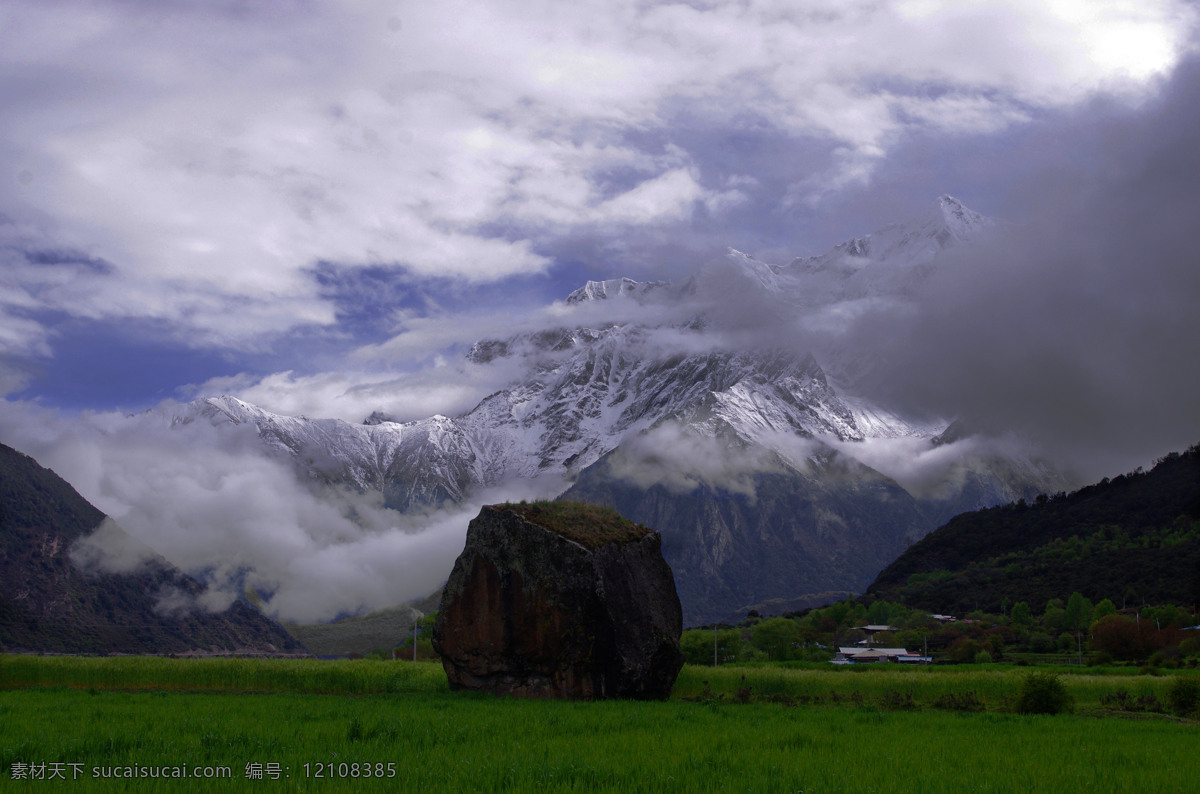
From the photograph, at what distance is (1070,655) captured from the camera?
10206 centimetres

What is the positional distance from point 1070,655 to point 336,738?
361 feet

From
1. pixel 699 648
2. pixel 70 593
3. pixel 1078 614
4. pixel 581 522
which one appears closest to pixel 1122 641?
pixel 699 648

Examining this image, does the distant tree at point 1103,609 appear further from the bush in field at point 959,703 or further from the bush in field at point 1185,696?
the bush in field at point 959,703

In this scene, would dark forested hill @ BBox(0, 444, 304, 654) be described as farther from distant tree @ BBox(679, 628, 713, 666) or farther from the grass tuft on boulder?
the grass tuft on boulder

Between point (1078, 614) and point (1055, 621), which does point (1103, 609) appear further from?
point (1055, 621)

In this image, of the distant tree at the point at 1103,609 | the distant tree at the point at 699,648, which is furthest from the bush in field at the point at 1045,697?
the distant tree at the point at 1103,609

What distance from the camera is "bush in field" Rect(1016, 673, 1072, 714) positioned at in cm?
3225

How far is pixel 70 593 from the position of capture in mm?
146125

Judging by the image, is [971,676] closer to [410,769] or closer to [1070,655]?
[410,769]

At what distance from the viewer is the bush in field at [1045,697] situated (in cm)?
3225

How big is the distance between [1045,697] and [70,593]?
166 m

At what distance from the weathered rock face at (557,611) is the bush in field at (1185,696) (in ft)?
69.0

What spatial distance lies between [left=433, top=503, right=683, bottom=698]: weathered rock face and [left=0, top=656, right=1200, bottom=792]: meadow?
224 cm

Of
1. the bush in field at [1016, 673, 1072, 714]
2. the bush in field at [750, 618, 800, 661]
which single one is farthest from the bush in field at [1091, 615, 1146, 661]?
the bush in field at [1016, 673, 1072, 714]
